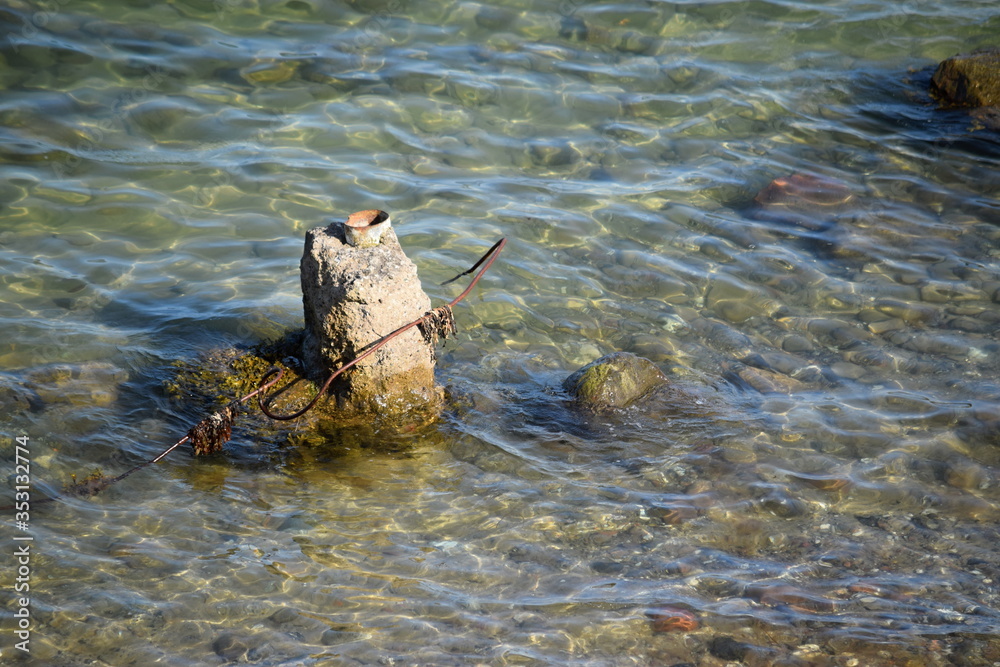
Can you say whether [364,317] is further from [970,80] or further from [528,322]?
[970,80]

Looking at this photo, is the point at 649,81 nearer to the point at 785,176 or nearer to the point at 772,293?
the point at 785,176

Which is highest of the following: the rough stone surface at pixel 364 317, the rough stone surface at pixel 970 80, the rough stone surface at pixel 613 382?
the rough stone surface at pixel 970 80

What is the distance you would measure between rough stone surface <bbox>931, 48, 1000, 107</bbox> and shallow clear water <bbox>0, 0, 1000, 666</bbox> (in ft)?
1.22

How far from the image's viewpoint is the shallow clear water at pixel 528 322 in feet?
13.7

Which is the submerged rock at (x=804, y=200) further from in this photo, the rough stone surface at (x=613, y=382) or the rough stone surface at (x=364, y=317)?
the rough stone surface at (x=364, y=317)

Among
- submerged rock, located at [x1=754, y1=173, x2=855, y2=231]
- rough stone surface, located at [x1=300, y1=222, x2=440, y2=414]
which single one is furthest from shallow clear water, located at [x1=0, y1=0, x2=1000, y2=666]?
rough stone surface, located at [x1=300, y1=222, x2=440, y2=414]

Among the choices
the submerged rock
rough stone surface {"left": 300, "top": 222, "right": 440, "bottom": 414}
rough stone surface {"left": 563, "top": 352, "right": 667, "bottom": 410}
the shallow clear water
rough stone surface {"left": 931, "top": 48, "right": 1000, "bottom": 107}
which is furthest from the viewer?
rough stone surface {"left": 931, "top": 48, "right": 1000, "bottom": 107}

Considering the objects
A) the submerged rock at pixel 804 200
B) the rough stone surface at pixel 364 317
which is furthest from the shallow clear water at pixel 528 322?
the rough stone surface at pixel 364 317

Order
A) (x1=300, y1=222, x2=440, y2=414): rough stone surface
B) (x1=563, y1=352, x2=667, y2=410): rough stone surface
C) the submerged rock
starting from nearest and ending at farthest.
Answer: (x1=300, y1=222, x2=440, y2=414): rough stone surface, (x1=563, y1=352, x2=667, y2=410): rough stone surface, the submerged rock

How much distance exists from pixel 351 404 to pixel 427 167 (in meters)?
4.00

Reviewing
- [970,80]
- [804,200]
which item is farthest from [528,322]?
[970,80]

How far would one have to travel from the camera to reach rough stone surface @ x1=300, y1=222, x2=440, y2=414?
16.6 ft

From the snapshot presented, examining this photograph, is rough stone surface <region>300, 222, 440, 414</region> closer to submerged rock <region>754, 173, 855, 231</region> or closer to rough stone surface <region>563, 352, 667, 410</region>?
rough stone surface <region>563, 352, 667, 410</region>

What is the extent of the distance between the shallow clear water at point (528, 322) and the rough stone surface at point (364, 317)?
0.33m
